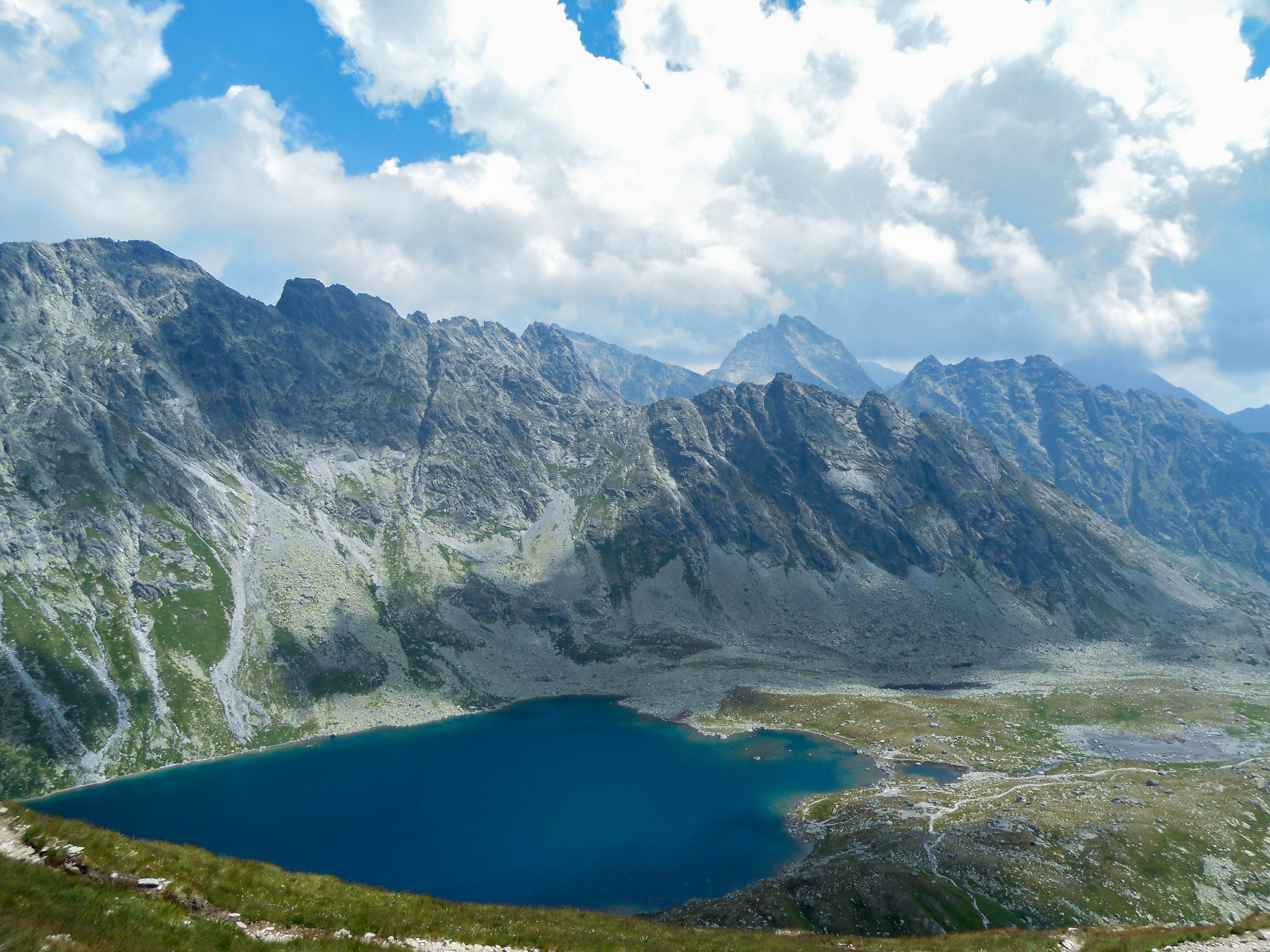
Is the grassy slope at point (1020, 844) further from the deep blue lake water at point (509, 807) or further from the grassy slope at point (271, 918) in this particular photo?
the grassy slope at point (271, 918)

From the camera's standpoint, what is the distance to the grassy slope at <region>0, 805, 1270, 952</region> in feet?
52.5

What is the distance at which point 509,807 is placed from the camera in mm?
87062

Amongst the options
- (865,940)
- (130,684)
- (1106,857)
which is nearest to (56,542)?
(130,684)

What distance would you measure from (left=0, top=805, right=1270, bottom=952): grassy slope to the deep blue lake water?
31723mm

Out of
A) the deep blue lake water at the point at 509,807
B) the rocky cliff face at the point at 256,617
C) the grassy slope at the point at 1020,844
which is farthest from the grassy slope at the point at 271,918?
the rocky cliff face at the point at 256,617

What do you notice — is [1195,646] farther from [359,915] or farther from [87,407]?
[87,407]

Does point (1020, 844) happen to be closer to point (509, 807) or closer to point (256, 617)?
point (509, 807)

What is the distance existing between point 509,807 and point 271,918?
74.3 m

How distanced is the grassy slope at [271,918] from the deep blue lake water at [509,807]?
31.7 metres

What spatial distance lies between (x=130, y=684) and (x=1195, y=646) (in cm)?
28107

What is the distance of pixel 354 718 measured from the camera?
127688 millimetres

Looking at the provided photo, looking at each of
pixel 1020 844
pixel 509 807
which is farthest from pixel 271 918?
pixel 509 807

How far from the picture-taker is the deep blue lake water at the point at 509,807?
221ft

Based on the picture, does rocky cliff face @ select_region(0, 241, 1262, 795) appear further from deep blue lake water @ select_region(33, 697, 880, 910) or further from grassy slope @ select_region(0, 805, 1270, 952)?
grassy slope @ select_region(0, 805, 1270, 952)
